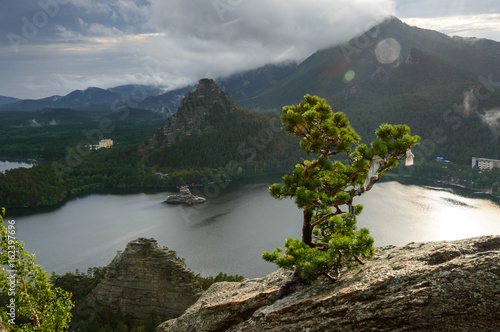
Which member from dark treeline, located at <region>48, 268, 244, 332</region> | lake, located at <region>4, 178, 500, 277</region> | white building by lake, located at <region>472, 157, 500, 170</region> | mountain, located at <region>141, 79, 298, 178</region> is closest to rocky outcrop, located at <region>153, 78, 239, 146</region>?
mountain, located at <region>141, 79, 298, 178</region>

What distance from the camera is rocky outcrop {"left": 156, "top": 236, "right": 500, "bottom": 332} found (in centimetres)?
661

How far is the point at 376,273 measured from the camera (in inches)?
326

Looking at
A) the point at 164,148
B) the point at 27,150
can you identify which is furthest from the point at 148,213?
the point at 27,150

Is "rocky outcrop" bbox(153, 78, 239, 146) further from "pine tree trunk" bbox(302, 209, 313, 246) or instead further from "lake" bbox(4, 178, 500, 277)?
"pine tree trunk" bbox(302, 209, 313, 246)

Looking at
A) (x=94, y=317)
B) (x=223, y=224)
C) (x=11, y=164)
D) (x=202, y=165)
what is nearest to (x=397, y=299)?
(x=94, y=317)

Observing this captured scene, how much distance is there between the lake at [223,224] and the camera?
58031mm

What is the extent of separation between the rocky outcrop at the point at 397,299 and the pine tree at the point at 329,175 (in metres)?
0.78

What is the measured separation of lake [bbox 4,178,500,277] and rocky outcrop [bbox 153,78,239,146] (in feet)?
208

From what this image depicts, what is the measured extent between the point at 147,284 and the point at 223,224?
131ft

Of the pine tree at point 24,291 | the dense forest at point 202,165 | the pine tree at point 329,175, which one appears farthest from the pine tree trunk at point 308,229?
the dense forest at point 202,165

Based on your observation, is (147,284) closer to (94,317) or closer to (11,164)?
(94,317)

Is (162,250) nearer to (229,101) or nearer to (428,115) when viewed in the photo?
(229,101)

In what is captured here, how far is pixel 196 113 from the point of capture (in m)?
174

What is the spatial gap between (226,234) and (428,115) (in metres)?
143
